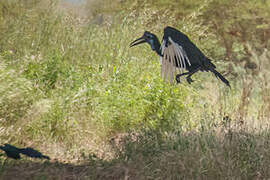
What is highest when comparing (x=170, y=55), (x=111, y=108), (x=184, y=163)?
(x=170, y=55)

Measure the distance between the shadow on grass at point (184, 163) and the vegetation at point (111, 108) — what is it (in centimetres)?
1

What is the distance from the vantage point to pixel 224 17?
1208 cm

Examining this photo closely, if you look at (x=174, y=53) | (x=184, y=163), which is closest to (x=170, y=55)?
(x=174, y=53)

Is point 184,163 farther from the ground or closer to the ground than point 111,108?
closer to the ground

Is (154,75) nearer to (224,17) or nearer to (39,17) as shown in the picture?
(39,17)

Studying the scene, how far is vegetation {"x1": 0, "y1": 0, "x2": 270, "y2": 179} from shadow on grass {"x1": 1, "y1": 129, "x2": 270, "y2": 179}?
1 cm

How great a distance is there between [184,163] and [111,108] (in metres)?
1.70

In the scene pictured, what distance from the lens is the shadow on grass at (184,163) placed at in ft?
10.1

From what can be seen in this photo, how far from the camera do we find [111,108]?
460 centimetres

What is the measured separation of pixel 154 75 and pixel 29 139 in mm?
2052

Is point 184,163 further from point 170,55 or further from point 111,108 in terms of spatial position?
point 111,108

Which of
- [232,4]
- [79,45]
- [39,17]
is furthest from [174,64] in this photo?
[232,4]

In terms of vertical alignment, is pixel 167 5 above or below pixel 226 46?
above

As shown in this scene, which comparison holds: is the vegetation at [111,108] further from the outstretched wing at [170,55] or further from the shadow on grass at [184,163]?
the outstretched wing at [170,55]
